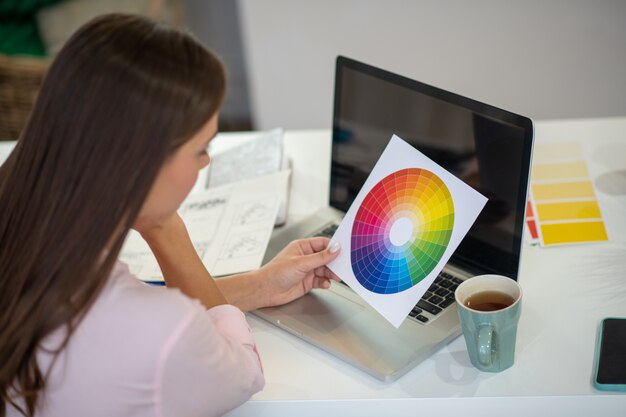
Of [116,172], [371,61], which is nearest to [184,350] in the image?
[116,172]

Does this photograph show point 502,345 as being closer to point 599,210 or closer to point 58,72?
point 599,210

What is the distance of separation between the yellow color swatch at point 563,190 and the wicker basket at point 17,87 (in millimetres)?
1657

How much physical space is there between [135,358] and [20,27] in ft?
7.51

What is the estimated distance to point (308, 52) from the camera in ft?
8.93

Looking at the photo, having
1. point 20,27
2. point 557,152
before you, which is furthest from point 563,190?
point 20,27

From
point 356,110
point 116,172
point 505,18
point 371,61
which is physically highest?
point 116,172

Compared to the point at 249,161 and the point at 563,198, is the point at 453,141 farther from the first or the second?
the point at 249,161

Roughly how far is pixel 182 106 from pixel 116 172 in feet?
0.31

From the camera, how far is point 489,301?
1081mm

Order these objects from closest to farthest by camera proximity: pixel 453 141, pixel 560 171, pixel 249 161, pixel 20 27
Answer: pixel 453 141 → pixel 560 171 → pixel 249 161 → pixel 20 27

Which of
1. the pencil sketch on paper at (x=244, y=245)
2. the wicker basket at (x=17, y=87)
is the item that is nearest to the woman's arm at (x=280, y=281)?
the pencil sketch on paper at (x=244, y=245)

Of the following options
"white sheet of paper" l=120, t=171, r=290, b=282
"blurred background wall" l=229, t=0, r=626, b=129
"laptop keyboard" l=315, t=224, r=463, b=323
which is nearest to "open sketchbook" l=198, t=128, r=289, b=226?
"white sheet of paper" l=120, t=171, r=290, b=282

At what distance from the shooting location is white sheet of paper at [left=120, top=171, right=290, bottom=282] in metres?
1.33

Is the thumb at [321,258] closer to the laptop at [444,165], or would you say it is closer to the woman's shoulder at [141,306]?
the laptop at [444,165]
